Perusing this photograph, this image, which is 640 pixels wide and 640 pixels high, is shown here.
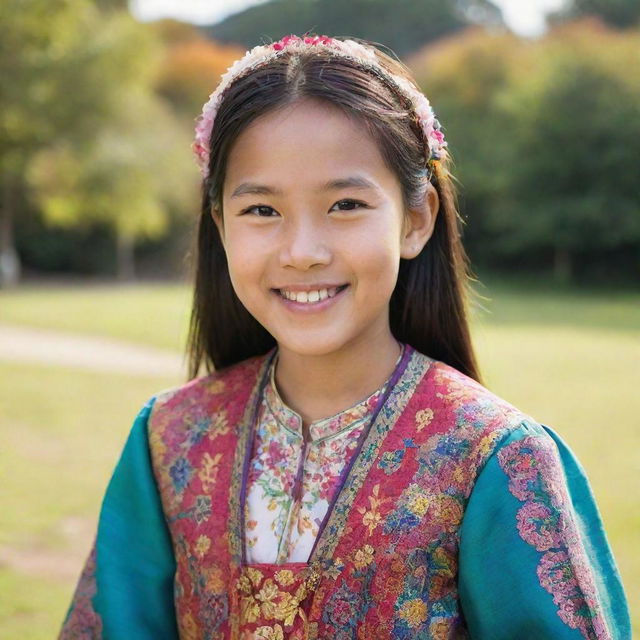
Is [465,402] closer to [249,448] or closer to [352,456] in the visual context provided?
[352,456]

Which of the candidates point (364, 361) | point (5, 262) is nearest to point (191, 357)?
point (364, 361)

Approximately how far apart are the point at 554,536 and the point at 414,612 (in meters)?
0.28

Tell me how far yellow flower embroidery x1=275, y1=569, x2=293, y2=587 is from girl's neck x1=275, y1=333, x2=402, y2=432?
1.01ft

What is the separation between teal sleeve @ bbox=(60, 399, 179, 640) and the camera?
175 centimetres

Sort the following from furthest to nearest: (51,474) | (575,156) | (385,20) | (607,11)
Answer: (385,20) < (607,11) < (575,156) < (51,474)

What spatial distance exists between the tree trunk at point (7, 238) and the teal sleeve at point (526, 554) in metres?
25.2

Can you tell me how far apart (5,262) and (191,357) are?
2535 cm

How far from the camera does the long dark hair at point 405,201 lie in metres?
1.61

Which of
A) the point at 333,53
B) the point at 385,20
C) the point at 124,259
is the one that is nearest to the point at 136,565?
the point at 333,53

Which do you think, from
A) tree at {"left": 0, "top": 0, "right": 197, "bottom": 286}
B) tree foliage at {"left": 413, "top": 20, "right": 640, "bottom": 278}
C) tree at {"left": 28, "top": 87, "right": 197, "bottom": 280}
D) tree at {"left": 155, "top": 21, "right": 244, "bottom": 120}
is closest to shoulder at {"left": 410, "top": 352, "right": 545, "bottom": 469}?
tree at {"left": 0, "top": 0, "right": 197, "bottom": 286}

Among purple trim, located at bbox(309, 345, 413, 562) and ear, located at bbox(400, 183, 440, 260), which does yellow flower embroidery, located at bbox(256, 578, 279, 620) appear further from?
ear, located at bbox(400, 183, 440, 260)

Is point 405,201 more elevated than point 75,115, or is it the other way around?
point 75,115

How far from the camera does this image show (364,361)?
1769 mm

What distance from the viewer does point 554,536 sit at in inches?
57.8
